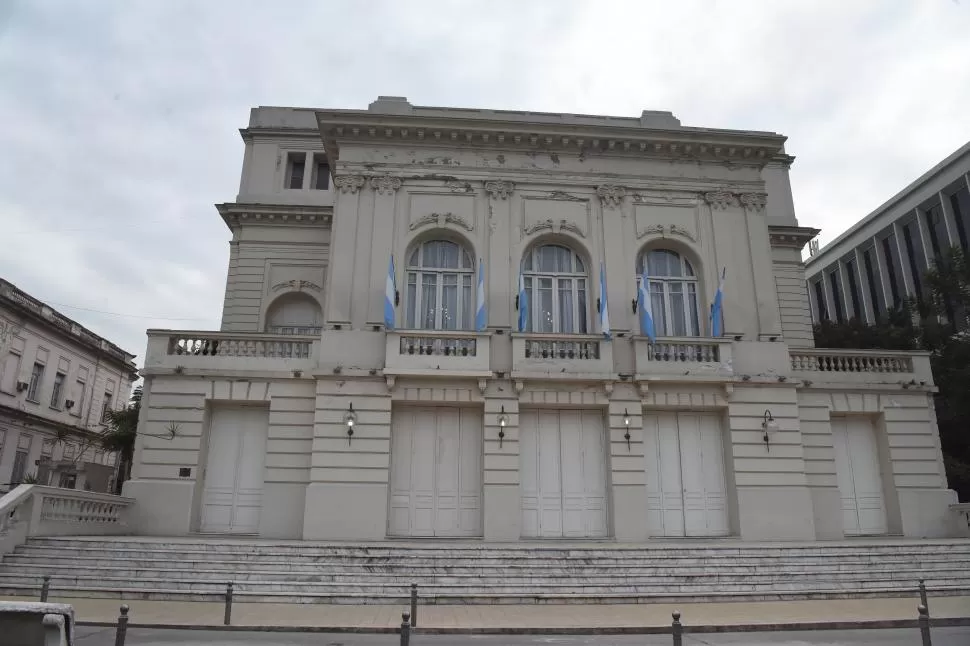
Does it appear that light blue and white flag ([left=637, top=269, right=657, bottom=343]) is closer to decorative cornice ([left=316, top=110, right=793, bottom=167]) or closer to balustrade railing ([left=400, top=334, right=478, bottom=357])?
decorative cornice ([left=316, top=110, right=793, bottom=167])

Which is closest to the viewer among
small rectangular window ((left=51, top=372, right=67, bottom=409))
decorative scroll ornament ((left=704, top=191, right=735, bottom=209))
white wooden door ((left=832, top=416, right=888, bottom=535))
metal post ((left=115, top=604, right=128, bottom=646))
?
metal post ((left=115, top=604, right=128, bottom=646))

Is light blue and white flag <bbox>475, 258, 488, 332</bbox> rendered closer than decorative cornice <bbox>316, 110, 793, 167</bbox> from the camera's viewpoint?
Yes

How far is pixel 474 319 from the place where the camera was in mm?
A: 21016

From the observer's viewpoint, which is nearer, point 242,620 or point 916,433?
point 242,620

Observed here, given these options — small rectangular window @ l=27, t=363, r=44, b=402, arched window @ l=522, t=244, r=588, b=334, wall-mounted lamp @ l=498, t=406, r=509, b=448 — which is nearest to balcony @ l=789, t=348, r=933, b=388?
arched window @ l=522, t=244, r=588, b=334

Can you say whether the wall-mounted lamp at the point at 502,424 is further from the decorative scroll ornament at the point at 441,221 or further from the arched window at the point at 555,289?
the decorative scroll ornament at the point at 441,221

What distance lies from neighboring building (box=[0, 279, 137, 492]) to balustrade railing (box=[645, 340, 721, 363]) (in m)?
24.7

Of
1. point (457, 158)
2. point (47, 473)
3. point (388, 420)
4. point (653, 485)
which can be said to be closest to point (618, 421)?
point (653, 485)

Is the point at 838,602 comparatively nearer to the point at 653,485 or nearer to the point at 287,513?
the point at 653,485

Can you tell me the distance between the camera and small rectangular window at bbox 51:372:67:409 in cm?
4044

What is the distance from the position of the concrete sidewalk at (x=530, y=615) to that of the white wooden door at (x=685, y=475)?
236 inches

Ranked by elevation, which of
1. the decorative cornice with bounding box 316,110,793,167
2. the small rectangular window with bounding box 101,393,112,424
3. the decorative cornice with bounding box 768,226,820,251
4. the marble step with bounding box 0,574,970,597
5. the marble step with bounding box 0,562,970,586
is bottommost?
the marble step with bounding box 0,574,970,597

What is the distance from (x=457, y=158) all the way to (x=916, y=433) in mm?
16634

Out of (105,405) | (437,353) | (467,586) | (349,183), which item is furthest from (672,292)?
(105,405)
